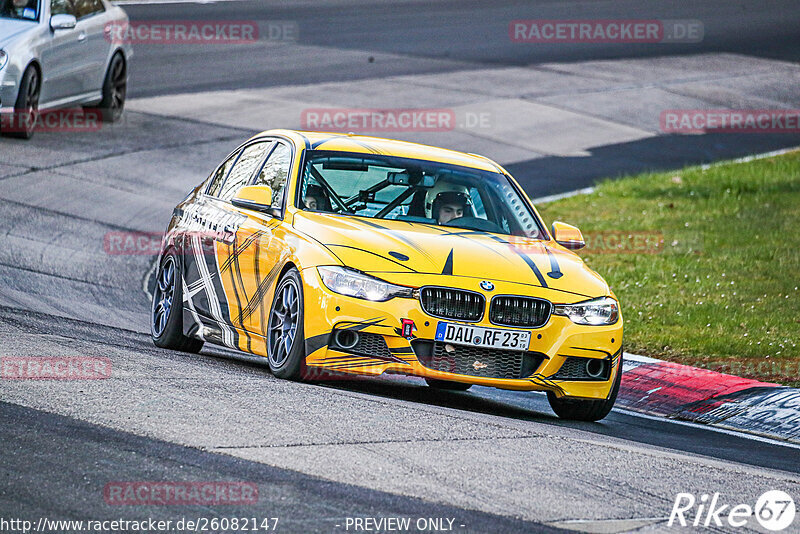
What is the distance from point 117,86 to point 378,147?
1148 cm

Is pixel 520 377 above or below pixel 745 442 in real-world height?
above

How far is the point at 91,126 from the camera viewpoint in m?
20.5

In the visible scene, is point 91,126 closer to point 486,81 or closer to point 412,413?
point 486,81

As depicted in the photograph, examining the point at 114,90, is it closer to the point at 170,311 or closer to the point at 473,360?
the point at 170,311

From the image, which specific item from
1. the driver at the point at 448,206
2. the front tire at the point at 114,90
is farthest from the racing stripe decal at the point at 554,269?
the front tire at the point at 114,90

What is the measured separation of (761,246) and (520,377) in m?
7.94

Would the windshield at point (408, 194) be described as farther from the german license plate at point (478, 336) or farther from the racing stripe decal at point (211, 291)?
the german license plate at point (478, 336)

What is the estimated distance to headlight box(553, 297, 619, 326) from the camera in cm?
857

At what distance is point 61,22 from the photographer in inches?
701

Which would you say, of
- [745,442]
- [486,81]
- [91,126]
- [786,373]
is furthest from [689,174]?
[745,442]

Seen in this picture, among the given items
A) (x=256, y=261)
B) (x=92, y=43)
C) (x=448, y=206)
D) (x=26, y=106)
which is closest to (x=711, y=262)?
(x=448, y=206)

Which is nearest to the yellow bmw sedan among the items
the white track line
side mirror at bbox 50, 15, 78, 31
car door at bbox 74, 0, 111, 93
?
the white track line

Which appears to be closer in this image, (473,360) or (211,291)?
(473,360)

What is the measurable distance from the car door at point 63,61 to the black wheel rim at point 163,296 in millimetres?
7638
